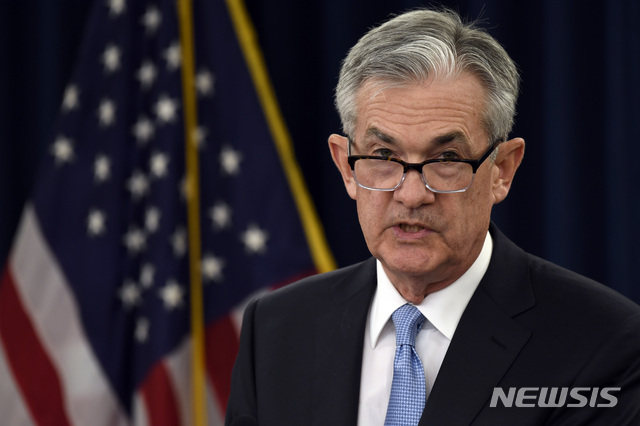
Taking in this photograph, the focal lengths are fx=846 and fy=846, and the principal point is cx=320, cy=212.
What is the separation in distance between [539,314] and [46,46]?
2727 mm

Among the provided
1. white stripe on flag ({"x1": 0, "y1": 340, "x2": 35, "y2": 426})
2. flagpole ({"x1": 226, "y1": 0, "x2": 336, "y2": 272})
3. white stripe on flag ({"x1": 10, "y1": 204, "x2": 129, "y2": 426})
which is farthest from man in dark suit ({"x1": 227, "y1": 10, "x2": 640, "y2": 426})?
white stripe on flag ({"x1": 0, "y1": 340, "x2": 35, "y2": 426})

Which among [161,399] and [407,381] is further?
[161,399]

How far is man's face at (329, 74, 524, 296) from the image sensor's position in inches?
55.7

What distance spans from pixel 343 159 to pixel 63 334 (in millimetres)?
1647

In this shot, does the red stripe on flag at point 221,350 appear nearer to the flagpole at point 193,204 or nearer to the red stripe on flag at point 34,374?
the flagpole at point 193,204

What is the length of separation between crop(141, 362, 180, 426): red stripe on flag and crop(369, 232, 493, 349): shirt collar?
1.42 m

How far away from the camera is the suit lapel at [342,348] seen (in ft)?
4.91

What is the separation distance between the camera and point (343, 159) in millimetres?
1646

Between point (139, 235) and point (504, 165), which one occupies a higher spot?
point (504, 165)

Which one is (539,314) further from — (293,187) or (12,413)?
(12,413)

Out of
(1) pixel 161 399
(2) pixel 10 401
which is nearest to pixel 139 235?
(1) pixel 161 399

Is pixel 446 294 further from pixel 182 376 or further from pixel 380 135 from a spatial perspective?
pixel 182 376
